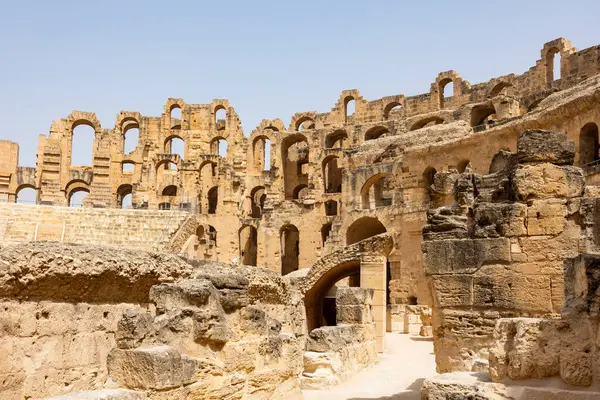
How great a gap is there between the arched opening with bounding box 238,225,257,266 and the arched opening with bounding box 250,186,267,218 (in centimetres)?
244

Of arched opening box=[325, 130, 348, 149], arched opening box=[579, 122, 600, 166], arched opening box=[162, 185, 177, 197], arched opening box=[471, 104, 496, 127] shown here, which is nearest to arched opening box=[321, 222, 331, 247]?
arched opening box=[325, 130, 348, 149]

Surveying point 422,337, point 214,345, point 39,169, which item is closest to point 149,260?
point 214,345

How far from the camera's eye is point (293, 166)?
1513 inches

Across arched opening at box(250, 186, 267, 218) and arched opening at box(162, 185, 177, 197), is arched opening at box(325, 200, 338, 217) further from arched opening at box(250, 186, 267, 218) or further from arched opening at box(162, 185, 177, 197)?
arched opening at box(162, 185, 177, 197)

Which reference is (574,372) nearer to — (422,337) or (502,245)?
(502,245)

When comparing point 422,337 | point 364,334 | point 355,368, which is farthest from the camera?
point 422,337

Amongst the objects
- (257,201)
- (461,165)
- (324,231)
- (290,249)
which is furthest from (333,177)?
(461,165)

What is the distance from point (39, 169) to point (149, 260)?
1300 inches

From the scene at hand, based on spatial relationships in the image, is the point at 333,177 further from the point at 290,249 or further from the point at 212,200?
the point at 212,200

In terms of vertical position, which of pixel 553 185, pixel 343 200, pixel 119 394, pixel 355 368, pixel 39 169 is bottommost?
pixel 355 368

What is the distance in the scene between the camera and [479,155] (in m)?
24.5

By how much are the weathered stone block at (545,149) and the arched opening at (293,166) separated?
95.9 ft

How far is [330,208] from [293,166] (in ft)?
18.3

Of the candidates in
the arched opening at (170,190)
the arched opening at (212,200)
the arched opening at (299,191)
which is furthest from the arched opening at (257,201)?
the arched opening at (170,190)
